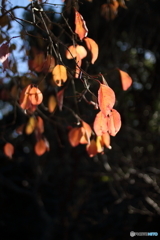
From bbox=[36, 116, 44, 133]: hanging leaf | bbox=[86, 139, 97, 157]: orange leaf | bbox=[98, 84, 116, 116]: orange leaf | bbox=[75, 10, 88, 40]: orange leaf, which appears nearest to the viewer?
bbox=[98, 84, 116, 116]: orange leaf

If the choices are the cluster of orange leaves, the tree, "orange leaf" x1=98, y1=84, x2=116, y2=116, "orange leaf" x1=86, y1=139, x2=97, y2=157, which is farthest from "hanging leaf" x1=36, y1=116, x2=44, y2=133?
the tree

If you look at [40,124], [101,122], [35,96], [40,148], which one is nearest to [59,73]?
[35,96]

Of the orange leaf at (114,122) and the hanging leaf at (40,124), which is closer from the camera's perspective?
the orange leaf at (114,122)

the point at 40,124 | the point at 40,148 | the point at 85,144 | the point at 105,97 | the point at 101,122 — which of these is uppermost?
the point at 105,97

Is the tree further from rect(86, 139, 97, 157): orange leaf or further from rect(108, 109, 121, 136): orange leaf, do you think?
rect(108, 109, 121, 136): orange leaf

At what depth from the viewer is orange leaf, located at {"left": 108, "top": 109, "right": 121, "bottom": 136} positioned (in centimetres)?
92

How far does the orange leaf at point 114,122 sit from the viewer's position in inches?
36.3

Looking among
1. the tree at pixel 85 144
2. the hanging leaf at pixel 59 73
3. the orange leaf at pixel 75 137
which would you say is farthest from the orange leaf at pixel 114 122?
the tree at pixel 85 144

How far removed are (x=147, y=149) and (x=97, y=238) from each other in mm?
1028

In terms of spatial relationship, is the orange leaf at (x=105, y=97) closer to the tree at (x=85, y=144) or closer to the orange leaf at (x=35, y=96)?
the orange leaf at (x=35, y=96)

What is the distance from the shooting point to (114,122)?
928mm

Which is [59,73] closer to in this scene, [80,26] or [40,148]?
[80,26]

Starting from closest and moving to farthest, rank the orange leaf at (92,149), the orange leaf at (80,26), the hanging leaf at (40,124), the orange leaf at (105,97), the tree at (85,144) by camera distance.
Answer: the orange leaf at (105,97) → the orange leaf at (80,26) → the orange leaf at (92,149) → the hanging leaf at (40,124) → the tree at (85,144)

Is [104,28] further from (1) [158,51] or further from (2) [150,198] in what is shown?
(2) [150,198]
